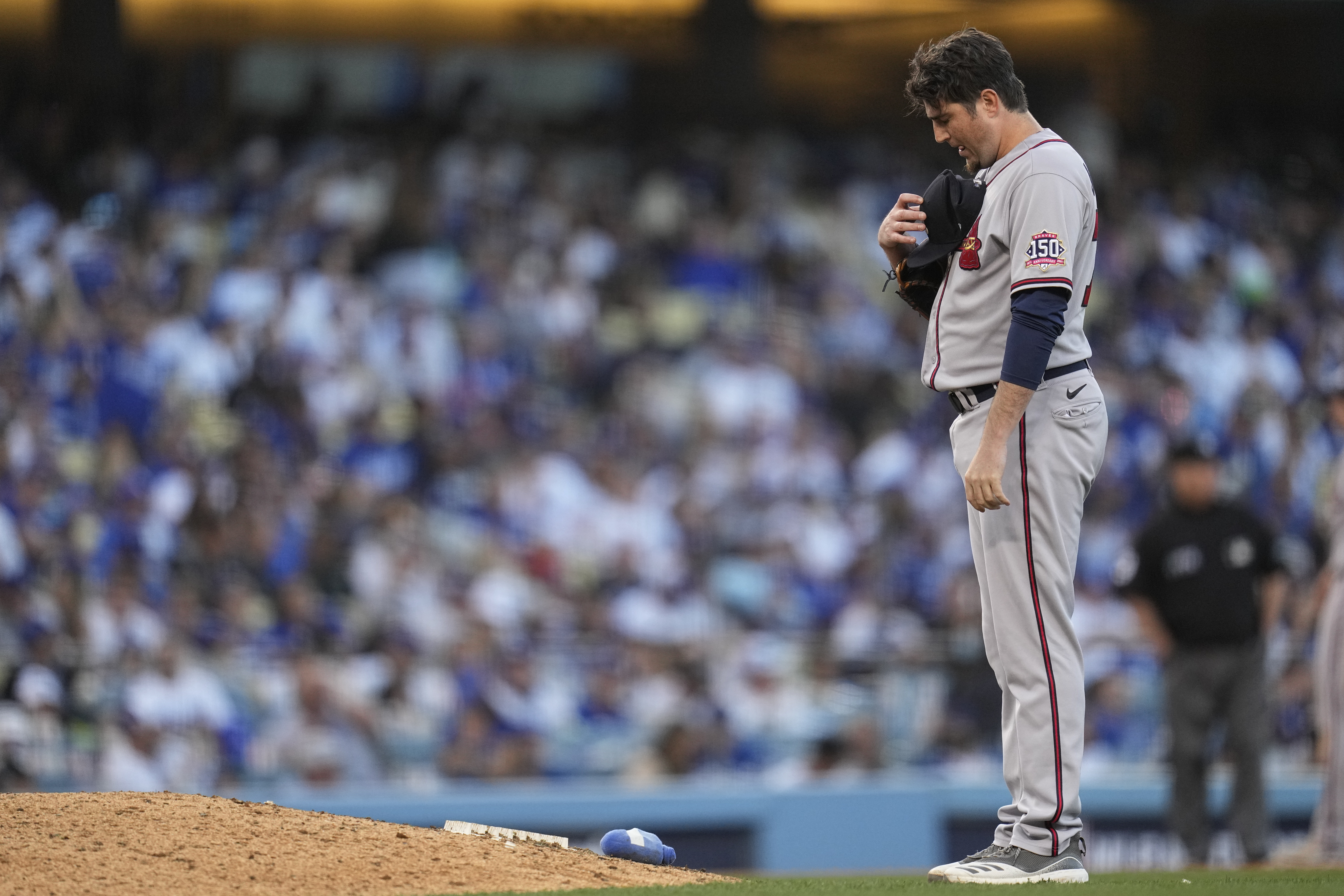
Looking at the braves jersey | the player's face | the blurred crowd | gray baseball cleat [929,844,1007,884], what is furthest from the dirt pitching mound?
the blurred crowd

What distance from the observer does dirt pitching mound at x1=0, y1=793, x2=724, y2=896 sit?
4207mm

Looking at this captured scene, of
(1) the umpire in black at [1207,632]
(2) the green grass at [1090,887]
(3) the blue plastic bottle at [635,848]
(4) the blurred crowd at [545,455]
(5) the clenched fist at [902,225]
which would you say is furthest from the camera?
(4) the blurred crowd at [545,455]

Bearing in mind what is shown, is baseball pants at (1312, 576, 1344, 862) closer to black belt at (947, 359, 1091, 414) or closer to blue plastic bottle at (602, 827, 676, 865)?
black belt at (947, 359, 1091, 414)

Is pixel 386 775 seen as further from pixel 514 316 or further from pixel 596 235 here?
pixel 596 235

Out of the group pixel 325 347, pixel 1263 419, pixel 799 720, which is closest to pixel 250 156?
pixel 325 347

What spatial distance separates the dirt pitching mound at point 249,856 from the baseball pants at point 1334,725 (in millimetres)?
3425

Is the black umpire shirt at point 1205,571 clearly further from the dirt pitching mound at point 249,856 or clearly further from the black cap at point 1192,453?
the dirt pitching mound at point 249,856

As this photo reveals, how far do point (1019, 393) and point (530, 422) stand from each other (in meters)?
9.43

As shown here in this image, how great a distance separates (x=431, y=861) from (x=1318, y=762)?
8.03 meters

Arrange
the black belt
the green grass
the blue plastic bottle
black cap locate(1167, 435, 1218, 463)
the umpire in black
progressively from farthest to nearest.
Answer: black cap locate(1167, 435, 1218, 463), the umpire in black, the blue plastic bottle, the black belt, the green grass

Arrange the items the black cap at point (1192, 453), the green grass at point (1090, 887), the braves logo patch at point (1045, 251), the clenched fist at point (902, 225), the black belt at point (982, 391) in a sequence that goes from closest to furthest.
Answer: the green grass at point (1090, 887) → the braves logo patch at point (1045, 251) → the black belt at point (982, 391) → the clenched fist at point (902, 225) → the black cap at point (1192, 453)

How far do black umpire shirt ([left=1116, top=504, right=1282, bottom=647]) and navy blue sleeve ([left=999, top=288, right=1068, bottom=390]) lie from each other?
445 cm

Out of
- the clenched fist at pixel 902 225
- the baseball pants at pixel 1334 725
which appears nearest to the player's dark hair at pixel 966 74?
the clenched fist at pixel 902 225

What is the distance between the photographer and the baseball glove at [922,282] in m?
4.65
